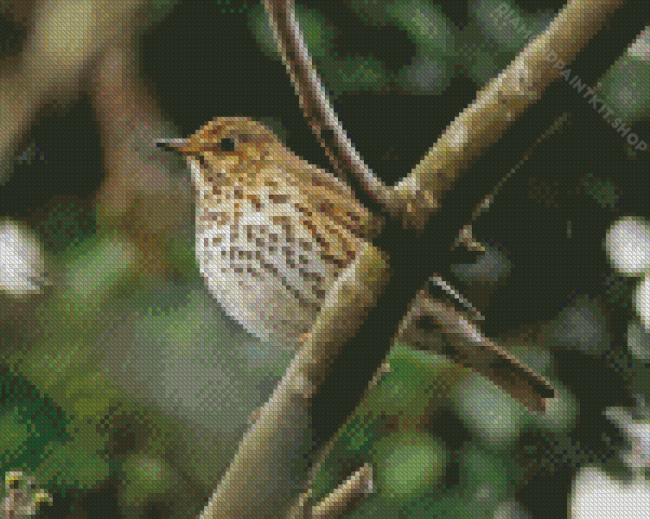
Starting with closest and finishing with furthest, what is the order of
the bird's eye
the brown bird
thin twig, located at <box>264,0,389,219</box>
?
thin twig, located at <box>264,0,389,219</box> → the brown bird → the bird's eye

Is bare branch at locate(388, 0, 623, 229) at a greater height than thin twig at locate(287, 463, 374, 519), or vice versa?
bare branch at locate(388, 0, 623, 229)

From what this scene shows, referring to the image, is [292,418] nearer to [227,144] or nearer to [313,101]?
[313,101]

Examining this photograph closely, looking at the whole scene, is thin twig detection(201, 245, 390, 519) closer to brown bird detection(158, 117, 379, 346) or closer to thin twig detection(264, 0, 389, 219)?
thin twig detection(264, 0, 389, 219)

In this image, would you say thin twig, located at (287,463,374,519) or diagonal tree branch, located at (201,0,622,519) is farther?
thin twig, located at (287,463,374,519)

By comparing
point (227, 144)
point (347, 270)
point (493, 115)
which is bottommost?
point (227, 144)

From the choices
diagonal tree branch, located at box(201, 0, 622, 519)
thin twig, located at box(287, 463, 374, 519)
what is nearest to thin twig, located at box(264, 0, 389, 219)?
diagonal tree branch, located at box(201, 0, 622, 519)

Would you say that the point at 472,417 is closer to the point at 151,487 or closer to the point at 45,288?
the point at 151,487

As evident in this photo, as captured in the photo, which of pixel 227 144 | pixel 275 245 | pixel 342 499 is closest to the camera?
pixel 342 499

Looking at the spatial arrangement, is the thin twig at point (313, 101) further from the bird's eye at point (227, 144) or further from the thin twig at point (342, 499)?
the bird's eye at point (227, 144)

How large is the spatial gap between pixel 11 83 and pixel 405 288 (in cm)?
41

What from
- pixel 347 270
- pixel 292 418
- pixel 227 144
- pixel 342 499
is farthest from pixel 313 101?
pixel 227 144

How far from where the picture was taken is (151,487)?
4.68 feet

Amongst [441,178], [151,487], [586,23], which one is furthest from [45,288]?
[586,23]

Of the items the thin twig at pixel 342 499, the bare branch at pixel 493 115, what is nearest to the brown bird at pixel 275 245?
the thin twig at pixel 342 499
